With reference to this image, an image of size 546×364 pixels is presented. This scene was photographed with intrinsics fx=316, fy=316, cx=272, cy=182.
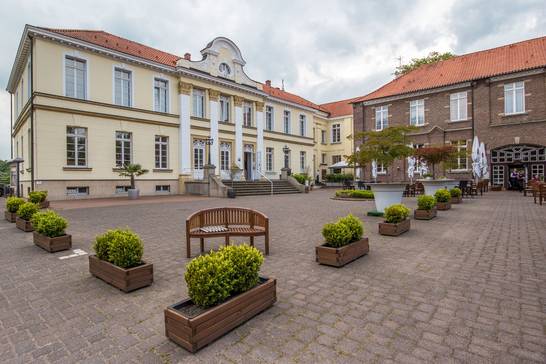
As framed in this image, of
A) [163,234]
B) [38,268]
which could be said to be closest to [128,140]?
[163,234]

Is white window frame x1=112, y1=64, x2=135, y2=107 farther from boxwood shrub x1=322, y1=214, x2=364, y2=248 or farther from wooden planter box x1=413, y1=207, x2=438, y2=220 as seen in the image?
boxwood shrub x1=322, y1=214, x2=364, y2=248

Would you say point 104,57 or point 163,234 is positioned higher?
point 104,57

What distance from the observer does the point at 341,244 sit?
4.95 metres

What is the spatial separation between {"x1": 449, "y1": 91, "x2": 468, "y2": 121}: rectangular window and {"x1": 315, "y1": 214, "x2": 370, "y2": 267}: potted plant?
26714mm

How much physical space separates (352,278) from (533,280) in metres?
2.33

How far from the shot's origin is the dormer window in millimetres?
26138

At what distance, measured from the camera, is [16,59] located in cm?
2050

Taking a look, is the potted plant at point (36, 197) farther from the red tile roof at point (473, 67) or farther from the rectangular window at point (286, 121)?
the red tile roof at point (473, 67)

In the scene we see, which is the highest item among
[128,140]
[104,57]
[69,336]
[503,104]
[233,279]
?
[104,57]

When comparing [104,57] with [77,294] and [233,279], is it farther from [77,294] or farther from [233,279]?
[233,279]

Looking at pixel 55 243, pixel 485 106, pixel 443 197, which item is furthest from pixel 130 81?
pixel 485 106

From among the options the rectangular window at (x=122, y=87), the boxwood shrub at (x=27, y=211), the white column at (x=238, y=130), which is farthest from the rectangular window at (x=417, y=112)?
the boxwood shrub at (x=27, y=211)

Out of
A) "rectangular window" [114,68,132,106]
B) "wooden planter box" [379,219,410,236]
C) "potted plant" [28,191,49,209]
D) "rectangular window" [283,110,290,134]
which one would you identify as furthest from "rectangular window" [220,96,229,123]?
"wooden planter box" [379,219,410,236]

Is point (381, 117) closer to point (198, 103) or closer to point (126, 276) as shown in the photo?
point (198, 103)
